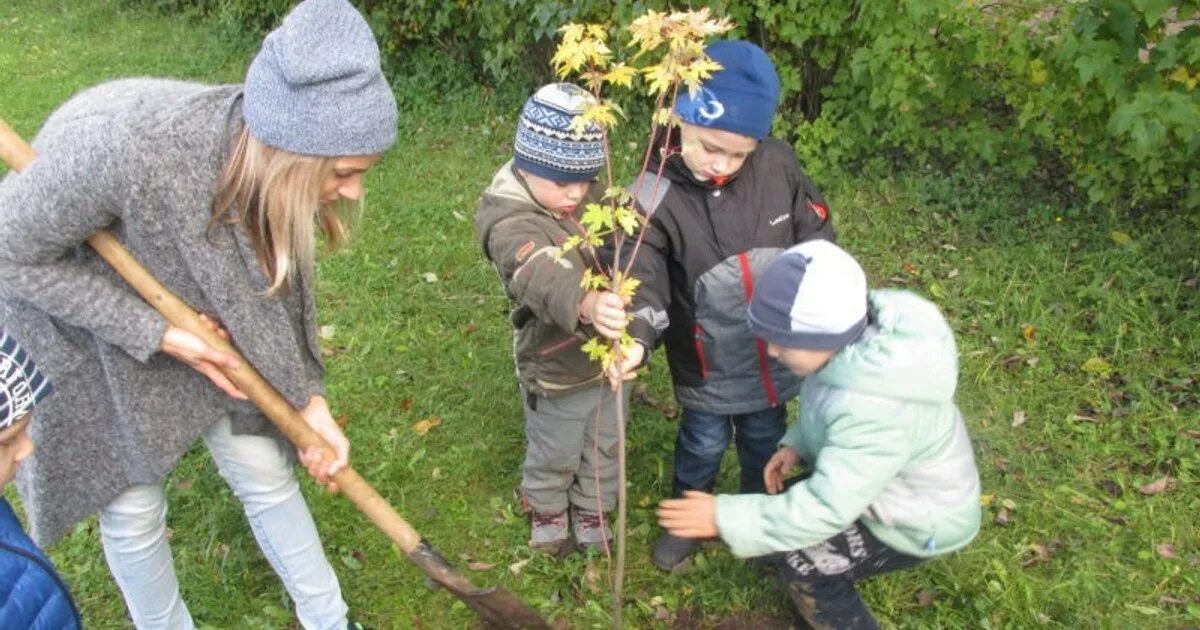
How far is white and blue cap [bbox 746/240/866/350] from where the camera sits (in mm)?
2129

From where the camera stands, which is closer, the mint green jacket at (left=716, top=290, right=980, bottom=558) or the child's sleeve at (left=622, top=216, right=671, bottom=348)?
the mint green jacket at (left=716, top=290, right=980, bottom=558)

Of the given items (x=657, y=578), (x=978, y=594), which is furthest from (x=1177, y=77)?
(x=657, y=578)

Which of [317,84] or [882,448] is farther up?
[317,84]

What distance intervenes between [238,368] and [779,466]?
1448 mm

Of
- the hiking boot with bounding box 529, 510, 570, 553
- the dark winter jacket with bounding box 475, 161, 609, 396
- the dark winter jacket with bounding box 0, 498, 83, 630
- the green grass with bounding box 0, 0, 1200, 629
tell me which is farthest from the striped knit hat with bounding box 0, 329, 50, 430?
the hiking boot with bounding box 529, 510, 570, 553

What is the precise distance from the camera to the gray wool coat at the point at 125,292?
188 cm

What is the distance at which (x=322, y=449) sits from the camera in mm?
2346

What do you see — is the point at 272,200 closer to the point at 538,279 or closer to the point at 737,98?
the point at 538,279

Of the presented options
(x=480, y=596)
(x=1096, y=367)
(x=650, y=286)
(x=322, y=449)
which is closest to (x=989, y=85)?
(x=1096, y=367)

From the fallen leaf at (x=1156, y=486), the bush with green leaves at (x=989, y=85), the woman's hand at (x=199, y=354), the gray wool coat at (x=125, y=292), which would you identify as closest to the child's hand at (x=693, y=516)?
the gray wool coat at (x=125, y=292)

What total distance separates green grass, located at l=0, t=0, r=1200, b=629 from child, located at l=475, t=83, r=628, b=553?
46 cm

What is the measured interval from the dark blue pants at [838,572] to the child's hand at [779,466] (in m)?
0.21

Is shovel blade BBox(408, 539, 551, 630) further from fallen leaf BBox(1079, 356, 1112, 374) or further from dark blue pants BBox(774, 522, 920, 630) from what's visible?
fallen leaf BBox(1079, 356, 1112, 374)

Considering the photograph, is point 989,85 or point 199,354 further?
point 989,85
